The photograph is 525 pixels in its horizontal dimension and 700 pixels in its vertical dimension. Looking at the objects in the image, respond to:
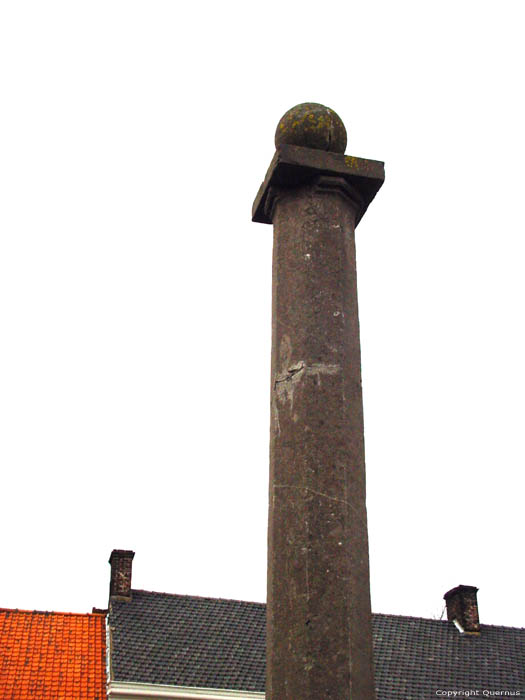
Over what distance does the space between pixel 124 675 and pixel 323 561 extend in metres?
15.3

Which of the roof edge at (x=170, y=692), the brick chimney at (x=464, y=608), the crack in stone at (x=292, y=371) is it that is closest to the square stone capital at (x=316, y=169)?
the crack in stone at (x=292, y=371)

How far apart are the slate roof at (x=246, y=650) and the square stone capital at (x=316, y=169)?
1531 cm

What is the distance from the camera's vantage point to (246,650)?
20031 mm

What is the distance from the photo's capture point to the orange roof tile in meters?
17.9

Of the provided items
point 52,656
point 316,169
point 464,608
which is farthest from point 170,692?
point 316,169

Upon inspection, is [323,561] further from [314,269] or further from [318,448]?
[314,269]

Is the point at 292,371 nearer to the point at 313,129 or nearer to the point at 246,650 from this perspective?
the point at 313,129

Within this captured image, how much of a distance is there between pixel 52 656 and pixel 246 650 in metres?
4.51

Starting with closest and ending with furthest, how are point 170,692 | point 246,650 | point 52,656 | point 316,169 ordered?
point 316,169
point 170,692
point 52,656
point 246,650

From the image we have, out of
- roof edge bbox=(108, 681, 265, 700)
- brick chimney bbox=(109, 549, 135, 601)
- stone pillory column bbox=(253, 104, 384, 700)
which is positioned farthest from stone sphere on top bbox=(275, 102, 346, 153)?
brick chimney bbox=(109, 549, 135, 601)

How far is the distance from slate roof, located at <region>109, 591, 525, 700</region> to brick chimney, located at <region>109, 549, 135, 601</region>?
23cm

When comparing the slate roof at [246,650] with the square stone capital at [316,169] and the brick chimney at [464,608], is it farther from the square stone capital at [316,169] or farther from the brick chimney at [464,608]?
the square stone capital at [316,169]

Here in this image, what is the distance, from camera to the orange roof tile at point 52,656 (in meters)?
17.9

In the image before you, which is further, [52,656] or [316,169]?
[52,656]
